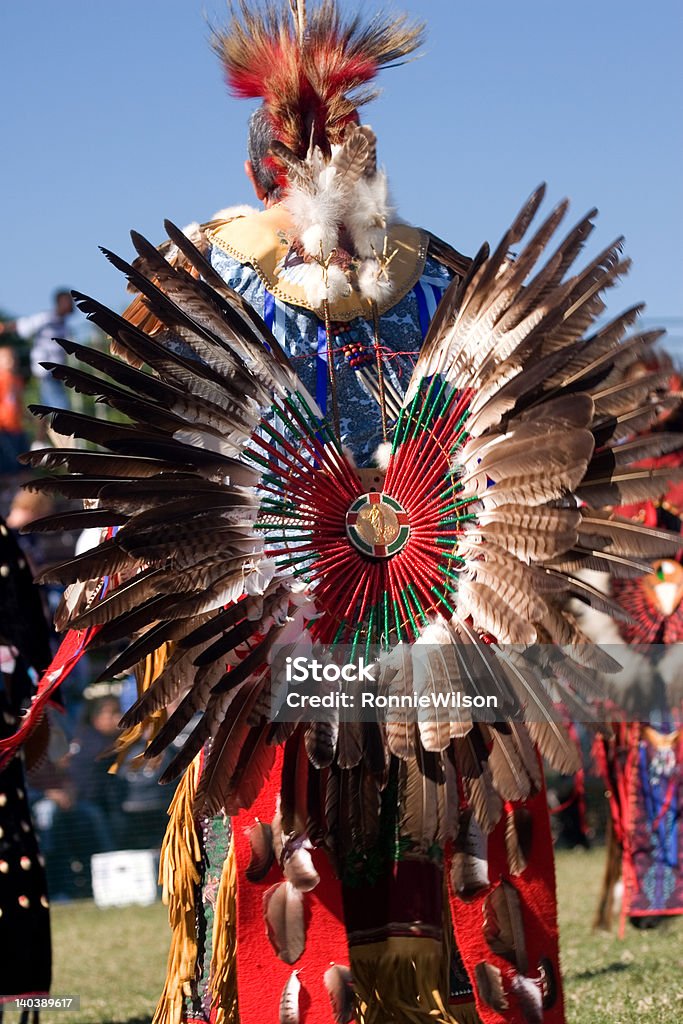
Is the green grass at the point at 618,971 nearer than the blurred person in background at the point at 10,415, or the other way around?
the green grass at the point at 618,971

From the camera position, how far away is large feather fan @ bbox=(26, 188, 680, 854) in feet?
7.70

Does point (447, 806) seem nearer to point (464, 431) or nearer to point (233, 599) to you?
point (233, 599)

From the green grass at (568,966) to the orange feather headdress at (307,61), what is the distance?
2462 mm

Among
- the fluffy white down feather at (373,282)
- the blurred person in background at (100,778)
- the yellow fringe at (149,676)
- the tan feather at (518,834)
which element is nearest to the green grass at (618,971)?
the tan feather at (518,834)

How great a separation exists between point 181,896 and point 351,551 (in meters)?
0.85

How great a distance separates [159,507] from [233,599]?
0.72ft

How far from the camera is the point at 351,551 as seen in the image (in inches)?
101

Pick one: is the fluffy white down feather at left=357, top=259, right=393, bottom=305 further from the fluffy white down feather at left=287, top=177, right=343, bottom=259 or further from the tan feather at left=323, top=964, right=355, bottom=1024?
the tan feather at left=323, top=964, right=355, bottom=1024

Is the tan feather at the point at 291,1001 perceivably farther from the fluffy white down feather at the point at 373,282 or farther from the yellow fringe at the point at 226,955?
the fluffy white down feather at the point at 373,282

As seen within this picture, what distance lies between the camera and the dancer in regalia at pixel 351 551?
2.36m

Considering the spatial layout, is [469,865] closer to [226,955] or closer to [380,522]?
[226,955]

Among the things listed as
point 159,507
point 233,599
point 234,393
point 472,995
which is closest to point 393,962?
point 472,995

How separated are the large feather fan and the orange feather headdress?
42 cm

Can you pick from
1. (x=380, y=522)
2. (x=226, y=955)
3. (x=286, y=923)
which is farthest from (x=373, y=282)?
(x=226, y=955)
